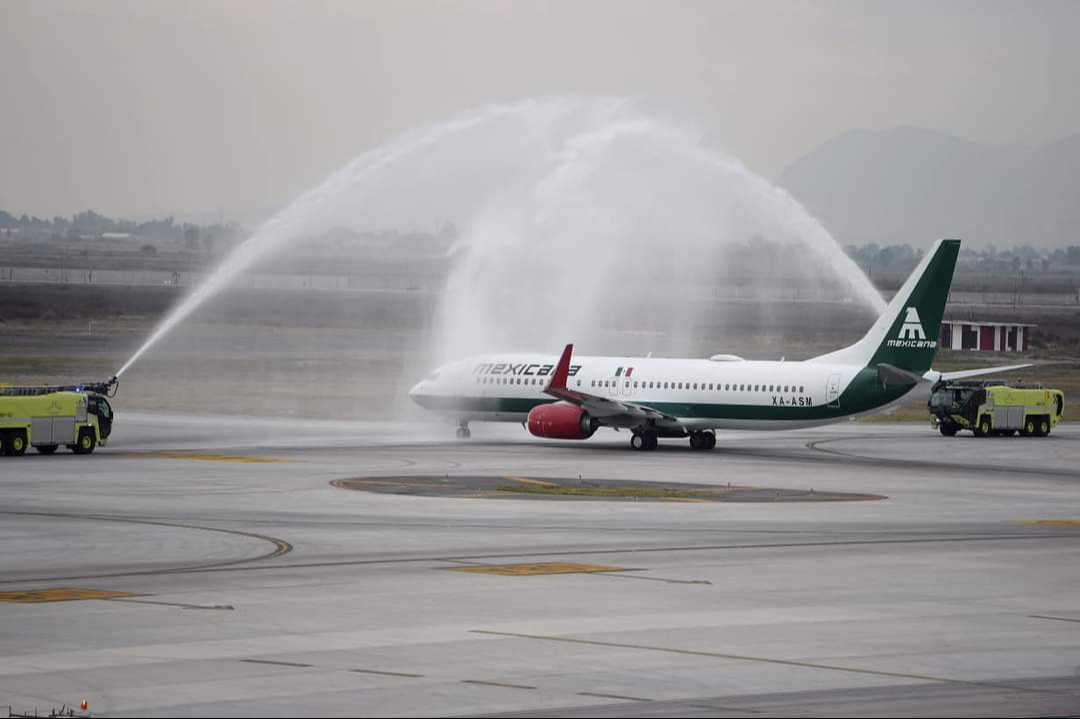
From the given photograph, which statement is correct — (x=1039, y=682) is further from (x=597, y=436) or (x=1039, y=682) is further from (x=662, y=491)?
(x=597, y=436)

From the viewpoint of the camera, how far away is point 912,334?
241ft

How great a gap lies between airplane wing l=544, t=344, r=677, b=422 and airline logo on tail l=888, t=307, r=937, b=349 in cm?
1115

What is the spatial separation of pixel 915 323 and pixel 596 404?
48.0 feet

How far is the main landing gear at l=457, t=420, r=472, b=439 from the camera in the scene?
84588mm

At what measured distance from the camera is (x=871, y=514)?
50812mm

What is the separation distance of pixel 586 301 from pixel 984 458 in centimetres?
3632

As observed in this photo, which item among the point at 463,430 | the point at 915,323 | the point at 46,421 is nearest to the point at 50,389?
the point at 46,421

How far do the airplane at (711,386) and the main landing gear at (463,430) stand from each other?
50 millimetres

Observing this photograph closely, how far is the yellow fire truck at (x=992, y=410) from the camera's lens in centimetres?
9288

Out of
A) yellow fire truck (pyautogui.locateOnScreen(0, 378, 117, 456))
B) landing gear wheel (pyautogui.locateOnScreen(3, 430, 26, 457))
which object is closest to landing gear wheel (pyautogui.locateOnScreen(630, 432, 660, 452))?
yellow fire truck (pyautogui.locateOnScreen(0, 378, 117, 456))

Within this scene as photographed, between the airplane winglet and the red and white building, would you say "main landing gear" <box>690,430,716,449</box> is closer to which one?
the airplane winglet

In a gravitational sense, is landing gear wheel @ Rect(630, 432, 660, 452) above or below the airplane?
below

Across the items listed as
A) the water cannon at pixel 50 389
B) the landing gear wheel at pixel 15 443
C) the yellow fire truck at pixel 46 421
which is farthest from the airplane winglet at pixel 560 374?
the landing gear wheel at pixel 15 443

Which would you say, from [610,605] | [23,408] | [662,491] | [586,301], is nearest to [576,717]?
[610,605]
